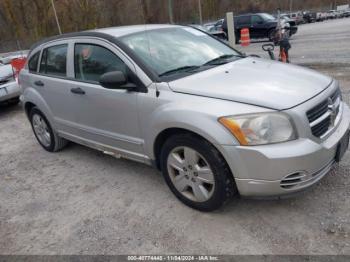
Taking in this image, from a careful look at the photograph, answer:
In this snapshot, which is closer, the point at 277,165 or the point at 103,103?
the point at 277,165

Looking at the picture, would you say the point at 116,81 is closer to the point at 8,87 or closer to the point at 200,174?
the point at 200,174

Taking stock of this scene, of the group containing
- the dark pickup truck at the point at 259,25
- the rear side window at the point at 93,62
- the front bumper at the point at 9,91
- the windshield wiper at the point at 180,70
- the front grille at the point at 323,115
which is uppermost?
the rear side window at the point at 93,62

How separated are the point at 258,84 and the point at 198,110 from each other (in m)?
0.61

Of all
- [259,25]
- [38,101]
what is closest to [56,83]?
[38,101]

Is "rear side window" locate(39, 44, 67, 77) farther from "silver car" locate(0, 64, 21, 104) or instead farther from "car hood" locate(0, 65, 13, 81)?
"car hood" locate(0, 65, 13, 81)

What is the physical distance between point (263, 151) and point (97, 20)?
154 ft

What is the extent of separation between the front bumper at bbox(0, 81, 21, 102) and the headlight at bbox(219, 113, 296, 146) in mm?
6649

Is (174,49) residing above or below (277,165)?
above

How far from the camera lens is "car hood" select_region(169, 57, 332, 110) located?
266cm

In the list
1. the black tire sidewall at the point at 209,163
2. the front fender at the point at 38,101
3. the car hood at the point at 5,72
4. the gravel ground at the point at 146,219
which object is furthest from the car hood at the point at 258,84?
the car hood at the point at 5,72

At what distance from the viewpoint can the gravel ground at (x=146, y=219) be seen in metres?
2.67

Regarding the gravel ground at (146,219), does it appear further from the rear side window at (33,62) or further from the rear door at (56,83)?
the rear side window at (33,62)

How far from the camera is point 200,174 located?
293cm

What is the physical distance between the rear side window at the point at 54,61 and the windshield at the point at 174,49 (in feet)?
3.58
